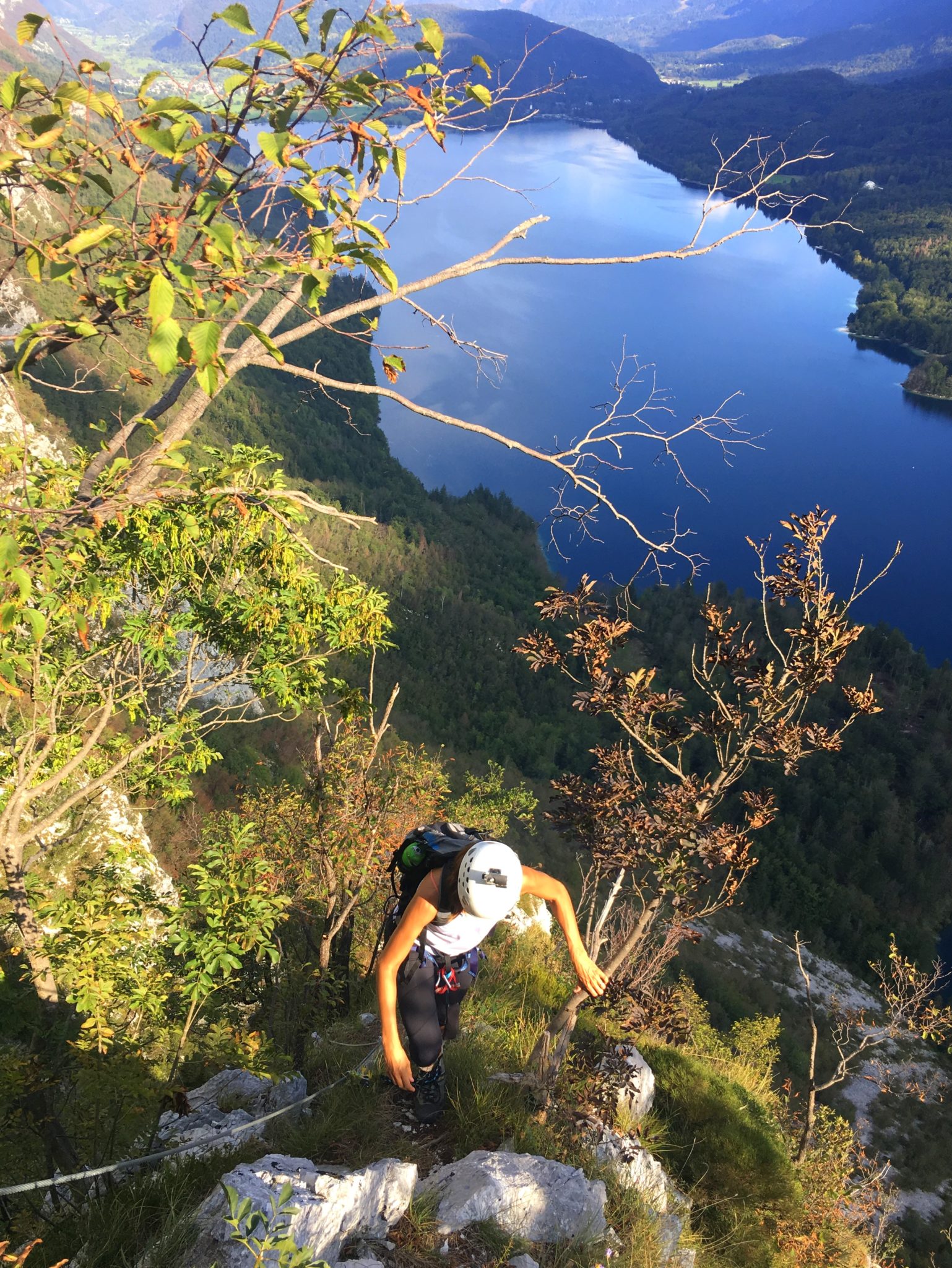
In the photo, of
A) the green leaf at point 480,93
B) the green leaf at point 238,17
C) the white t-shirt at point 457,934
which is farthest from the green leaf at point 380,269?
the white t-shirt at point 457,934

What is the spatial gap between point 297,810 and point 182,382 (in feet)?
12.4

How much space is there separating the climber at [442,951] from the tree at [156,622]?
4.11 ft

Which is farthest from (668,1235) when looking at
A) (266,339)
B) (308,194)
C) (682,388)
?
Result: (682,388)

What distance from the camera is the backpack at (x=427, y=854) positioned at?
9.74 ft

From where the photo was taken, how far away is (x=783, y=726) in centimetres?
330

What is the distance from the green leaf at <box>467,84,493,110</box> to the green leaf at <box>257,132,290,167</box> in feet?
2.66

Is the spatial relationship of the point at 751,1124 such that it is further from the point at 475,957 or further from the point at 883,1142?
the point at 883,1142

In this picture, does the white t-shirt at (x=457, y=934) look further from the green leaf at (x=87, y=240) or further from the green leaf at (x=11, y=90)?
the green leaf at (x=11, y=90)

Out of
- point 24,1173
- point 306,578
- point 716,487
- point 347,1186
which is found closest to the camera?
point 347,1186

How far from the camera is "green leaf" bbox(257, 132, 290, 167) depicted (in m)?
1.78

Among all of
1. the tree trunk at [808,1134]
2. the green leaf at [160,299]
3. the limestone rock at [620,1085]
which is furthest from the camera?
the tree trunk at [808,1134]

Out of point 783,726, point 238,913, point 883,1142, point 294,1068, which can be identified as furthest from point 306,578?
point 883,1142

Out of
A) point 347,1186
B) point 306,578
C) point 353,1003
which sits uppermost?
point 306,578

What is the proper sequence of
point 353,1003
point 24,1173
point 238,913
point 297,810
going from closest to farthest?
1. point 238,913
2. point 24,1173
3. point 353,1003
4. point 297,810
